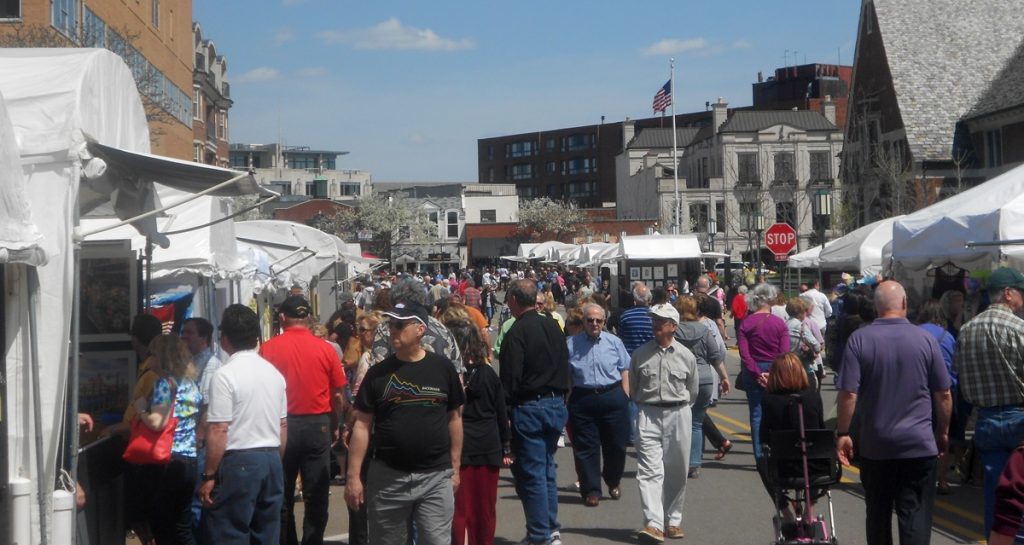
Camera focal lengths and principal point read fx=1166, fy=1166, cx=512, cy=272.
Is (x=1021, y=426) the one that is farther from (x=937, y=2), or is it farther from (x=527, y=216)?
(x=527, y=216)

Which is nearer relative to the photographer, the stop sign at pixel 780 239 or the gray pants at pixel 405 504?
the gray pants at pixel 405 504

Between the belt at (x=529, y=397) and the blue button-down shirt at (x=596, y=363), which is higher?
the blue button-down shirt at (x=596, y=363)

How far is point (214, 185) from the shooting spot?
702cm

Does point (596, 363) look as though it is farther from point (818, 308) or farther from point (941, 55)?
point (941, 55)

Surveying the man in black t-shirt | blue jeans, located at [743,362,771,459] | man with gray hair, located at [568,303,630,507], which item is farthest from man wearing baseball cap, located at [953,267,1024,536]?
blue jeans, located at [743,362,771,459]

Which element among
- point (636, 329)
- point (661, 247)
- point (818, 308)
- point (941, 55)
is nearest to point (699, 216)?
point (941, 55)

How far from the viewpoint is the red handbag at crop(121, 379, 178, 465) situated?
6.98 meters

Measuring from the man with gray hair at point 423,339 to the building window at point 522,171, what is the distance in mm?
121537

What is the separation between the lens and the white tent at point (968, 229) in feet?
39.3

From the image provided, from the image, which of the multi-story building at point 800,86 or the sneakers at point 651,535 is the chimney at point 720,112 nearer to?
the multi-story building at point 800,86

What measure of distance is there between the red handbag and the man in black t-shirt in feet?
4.20

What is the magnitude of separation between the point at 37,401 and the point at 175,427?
143 centimetres

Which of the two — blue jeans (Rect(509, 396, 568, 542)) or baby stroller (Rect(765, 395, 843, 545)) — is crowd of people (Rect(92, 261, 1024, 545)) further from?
baby stroller (Rect(765, 395, 843, 545))

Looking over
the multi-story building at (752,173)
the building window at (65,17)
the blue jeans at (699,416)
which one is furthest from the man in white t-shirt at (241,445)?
the multi-story building at (752,173)
